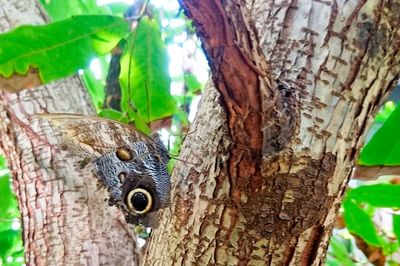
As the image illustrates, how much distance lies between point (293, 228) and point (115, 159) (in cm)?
19

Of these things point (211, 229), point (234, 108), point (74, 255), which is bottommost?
point (74, 255)

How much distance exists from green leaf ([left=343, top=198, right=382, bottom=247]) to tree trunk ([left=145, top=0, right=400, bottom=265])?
12.0 inches

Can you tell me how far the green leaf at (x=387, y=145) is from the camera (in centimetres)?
72

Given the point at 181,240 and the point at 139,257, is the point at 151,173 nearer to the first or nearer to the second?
the point at 181,240

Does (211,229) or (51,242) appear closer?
(211,229)

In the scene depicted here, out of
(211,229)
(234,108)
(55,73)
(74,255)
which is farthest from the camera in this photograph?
(74,255)

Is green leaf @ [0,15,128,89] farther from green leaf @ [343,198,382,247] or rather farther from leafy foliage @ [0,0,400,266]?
green leaf @ [343,198,382,247]

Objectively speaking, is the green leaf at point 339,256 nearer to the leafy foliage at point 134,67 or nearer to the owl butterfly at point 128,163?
the leafy foliage at point 134,67

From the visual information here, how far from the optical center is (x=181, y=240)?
60 centimetres

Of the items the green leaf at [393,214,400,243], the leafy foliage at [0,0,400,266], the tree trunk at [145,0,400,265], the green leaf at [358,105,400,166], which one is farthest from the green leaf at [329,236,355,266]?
the tree trunk at [145,0,400,265]

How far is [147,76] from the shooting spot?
851mm

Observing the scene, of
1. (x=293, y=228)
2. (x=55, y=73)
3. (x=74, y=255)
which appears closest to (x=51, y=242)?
(x=74, y=255)

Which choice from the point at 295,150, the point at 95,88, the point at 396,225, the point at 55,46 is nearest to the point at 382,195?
the point at 396,225

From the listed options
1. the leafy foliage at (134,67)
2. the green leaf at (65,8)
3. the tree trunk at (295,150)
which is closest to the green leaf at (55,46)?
the leafy foliage at (134,67)
